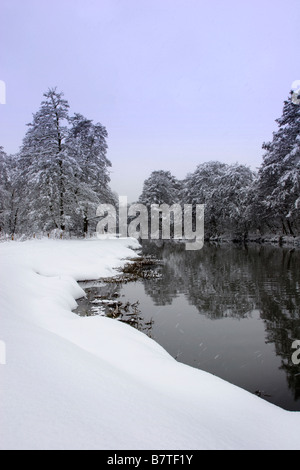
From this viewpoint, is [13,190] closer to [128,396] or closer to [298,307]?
[298,307]

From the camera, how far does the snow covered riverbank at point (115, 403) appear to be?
2.09m

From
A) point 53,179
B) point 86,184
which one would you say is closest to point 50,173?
point 53,179

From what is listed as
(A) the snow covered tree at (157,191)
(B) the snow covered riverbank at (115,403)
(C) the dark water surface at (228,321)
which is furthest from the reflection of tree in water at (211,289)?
(A) the snow covered tree at (157,191)

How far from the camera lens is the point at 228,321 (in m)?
8.20

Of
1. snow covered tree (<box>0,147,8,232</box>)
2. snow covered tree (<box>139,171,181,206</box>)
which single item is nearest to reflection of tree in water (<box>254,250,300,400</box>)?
snow covered tree (<box>0,147,8,232</box>)

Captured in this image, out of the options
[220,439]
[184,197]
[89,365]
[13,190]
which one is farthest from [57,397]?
[184,197]

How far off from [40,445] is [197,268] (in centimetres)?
1708

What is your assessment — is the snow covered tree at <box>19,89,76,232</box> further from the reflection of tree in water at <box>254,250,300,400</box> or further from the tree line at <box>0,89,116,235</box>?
the reflection of tree in water at <box>254,250,300,400</box>

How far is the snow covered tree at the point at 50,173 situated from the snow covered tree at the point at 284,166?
23123 mm

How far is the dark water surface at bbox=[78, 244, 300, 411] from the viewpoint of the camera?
5.28 meters

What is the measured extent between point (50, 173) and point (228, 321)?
2300cm

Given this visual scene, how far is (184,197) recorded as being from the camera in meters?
62.9

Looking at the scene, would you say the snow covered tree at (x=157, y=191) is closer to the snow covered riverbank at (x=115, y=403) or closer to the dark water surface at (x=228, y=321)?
the dark water surface at (x=228, y=321)
